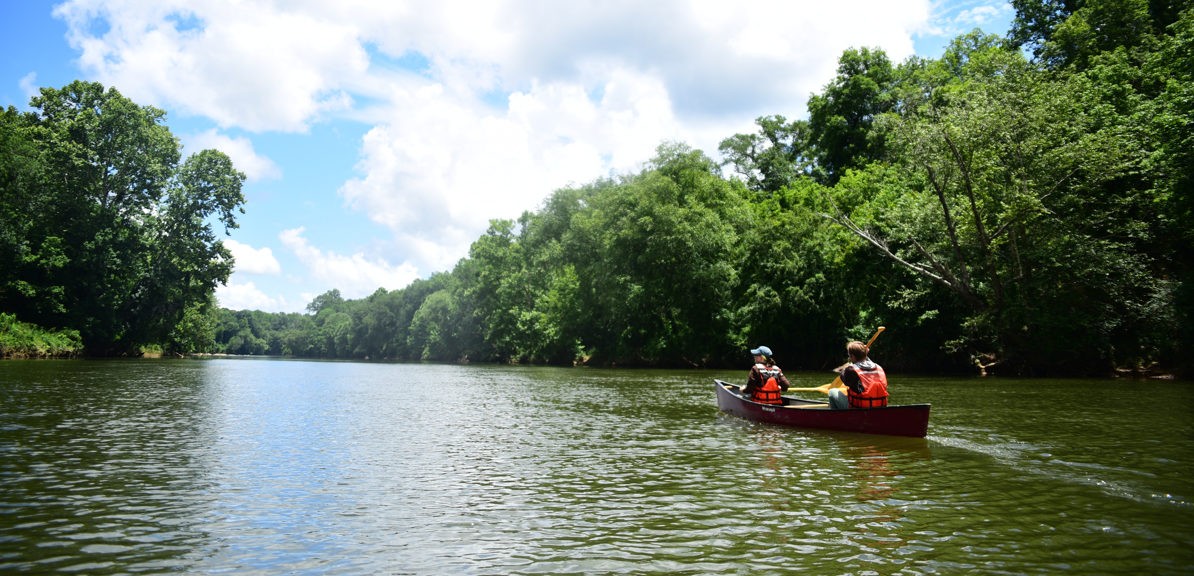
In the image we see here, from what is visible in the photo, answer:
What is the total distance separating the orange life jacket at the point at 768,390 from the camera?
1783 cm

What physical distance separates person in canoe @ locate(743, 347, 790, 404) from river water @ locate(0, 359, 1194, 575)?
0.94 meters

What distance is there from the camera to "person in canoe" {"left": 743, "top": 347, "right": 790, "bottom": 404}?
1786cm

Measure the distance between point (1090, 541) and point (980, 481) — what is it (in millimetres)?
3066

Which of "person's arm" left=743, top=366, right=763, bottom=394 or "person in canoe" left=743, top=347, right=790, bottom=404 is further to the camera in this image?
"person's arm" left=743, top=366, right=763, bottom=394

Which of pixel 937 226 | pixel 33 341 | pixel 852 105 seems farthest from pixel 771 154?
pixel 33 341

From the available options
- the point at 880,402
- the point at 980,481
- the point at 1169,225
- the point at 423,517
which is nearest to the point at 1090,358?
the point at 1169,225

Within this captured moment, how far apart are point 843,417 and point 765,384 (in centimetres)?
309

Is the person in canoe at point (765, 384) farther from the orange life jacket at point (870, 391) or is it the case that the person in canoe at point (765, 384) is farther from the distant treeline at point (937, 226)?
the distant treeline at point (937, 226)

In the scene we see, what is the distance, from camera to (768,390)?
17.8 m

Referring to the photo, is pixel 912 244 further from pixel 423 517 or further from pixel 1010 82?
pixel 423 517

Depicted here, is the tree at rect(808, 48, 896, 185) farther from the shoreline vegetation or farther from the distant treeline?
the shoreline vegetation

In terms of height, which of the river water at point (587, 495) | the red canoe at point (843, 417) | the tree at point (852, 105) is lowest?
the river water at point (587, 495)

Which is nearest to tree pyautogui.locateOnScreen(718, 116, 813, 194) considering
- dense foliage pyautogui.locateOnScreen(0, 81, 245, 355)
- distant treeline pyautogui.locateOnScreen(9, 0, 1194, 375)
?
distant treeline pyautogui.locateOnScreen(9, 0, 1194, 375)

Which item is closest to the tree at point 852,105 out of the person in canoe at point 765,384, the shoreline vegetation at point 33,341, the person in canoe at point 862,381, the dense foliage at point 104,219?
the person in canoe at point 765,384
